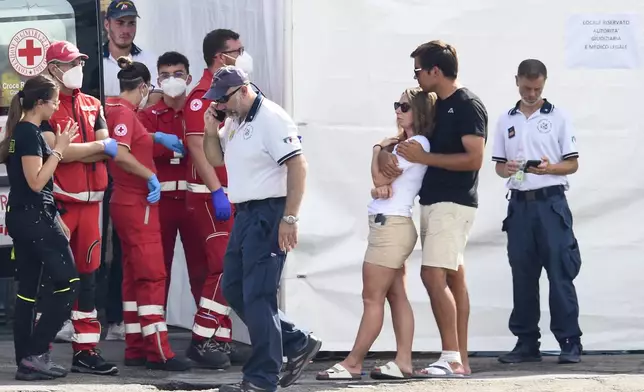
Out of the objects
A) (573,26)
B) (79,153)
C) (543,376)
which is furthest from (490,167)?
(79,153)

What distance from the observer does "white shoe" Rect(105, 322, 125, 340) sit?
884cm

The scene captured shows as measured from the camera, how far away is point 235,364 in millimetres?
7914

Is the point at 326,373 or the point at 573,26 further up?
the point at 573,26

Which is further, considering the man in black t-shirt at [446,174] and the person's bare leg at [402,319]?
the person's bare leg at [402,319]

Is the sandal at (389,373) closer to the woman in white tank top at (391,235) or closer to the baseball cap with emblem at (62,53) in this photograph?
the woman in white tank top at (391,235)

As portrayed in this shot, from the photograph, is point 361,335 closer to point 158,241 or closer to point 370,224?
point 370,224

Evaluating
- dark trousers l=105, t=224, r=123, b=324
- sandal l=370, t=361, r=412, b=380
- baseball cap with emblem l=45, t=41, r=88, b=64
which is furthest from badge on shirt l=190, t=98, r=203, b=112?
sandal l=370, t=361, r=412, b=380

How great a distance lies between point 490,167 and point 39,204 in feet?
Answer: 8.98

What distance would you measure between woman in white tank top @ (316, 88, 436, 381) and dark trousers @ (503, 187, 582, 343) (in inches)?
36.2

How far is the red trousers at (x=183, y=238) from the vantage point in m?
7.98

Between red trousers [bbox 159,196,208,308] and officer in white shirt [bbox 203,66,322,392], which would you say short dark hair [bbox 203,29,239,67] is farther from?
officer in white shirt [bbox 203,66,322,392]

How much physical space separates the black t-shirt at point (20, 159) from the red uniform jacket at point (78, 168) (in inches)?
8.5

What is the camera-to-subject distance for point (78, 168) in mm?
7285

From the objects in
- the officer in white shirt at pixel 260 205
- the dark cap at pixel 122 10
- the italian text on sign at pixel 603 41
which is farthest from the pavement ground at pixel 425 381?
the dark cap at pixel 122 10
